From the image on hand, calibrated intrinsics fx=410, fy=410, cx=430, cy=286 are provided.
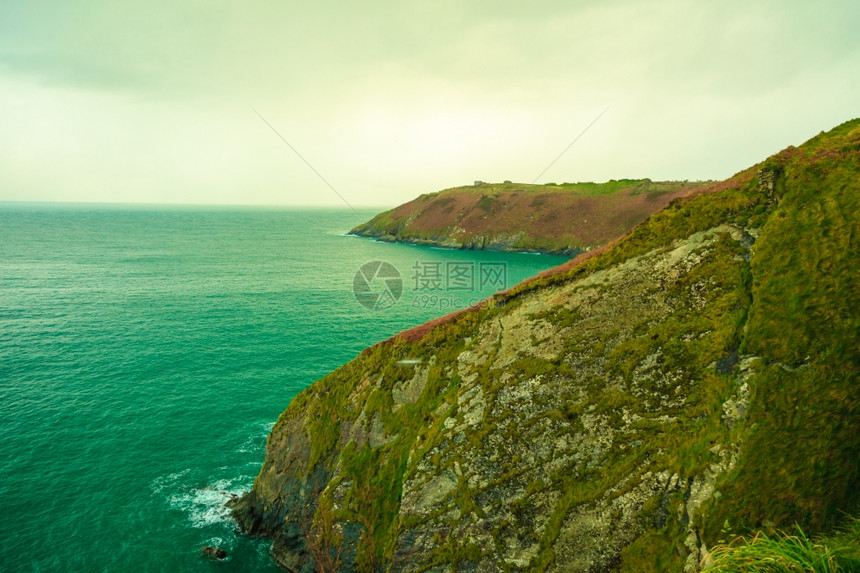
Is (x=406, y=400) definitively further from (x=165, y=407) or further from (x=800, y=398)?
(x=165, y=407)

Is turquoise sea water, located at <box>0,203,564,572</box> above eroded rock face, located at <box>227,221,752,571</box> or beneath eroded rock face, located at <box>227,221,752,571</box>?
beneath

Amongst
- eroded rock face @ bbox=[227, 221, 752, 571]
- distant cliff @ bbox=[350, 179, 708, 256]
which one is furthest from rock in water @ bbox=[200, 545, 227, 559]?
distant cliff @ bbox=[350, 179, 708, 256]

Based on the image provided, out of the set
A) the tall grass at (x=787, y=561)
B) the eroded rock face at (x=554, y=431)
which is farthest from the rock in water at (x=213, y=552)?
the tall grass at (x=787, y=561)

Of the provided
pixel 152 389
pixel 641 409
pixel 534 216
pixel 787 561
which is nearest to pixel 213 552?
pixel 152 389

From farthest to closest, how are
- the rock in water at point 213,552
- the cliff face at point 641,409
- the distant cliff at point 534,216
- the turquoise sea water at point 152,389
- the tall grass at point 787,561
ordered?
the distant cliff at point 534,216, the turquoise sea water at point 152,389, the rock in water at point 213,552, the cliff face at point 641,409, the tall grass at point 787,561

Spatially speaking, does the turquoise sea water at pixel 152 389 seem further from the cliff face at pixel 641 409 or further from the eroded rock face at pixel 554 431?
the cliff face at pixel 641 409

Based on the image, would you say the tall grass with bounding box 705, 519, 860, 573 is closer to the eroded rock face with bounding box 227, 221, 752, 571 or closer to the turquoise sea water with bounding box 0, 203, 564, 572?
the eroded rock face with bounding box 227, 221, 752, 571

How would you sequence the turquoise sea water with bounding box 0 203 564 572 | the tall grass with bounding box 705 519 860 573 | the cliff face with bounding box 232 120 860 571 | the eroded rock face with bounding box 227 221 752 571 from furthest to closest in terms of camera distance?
1. the turquoise sea water with bounding box 0 203 564 572
2. the eroded rock face with bounding box 227 221 752 571
3. the cliff face with bounding box 232 120 860 571
4. the tall grass with bounding box 705 519 860 573
